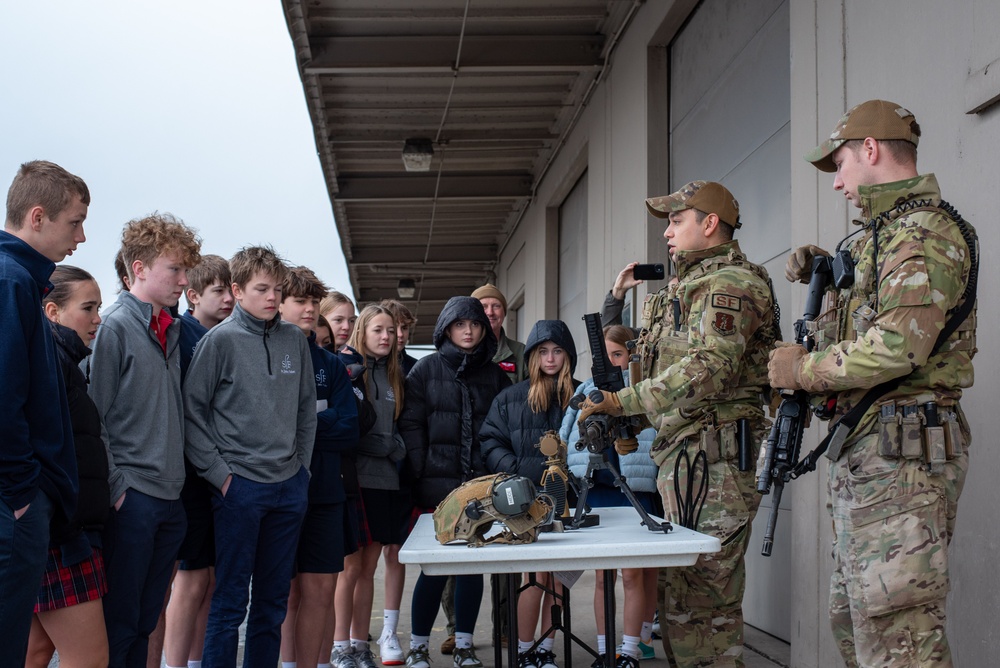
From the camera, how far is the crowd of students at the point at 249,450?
2.74 meters

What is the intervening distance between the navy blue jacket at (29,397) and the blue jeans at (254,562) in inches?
40.0

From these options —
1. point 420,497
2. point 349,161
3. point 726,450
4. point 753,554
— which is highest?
point 349,161

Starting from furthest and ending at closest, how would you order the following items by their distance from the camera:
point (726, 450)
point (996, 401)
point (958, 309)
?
→ point (726, 450), point (996, 401), point (958, 309)

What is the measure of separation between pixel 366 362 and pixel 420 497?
72cm

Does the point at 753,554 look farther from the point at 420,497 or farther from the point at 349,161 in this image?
the point at 349,161

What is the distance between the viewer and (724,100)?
5.75 metres

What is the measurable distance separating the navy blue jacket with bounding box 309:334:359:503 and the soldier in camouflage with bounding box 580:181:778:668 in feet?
4.31

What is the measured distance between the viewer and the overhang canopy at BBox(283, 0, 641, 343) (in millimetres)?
7344

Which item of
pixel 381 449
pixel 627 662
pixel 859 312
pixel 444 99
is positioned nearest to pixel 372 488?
pixel 381 449

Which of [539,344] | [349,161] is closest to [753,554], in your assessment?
[539,344]

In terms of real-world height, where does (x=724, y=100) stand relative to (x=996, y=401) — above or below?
above

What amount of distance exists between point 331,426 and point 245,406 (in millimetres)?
557

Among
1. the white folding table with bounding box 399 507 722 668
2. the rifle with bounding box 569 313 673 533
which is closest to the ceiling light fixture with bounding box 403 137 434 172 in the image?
the rifle with bounding box 569 313 673 533

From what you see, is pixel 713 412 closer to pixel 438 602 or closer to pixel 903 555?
pixel 903 555
